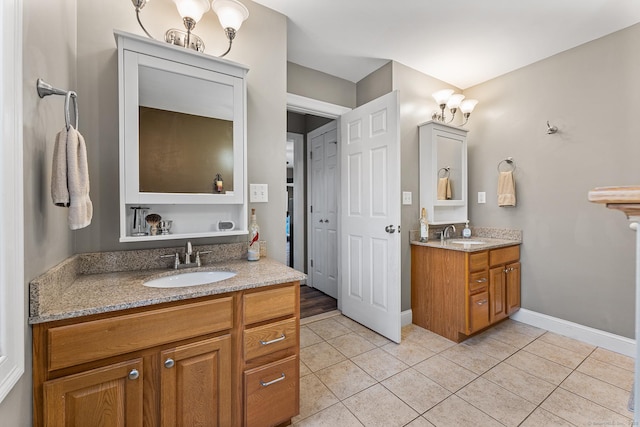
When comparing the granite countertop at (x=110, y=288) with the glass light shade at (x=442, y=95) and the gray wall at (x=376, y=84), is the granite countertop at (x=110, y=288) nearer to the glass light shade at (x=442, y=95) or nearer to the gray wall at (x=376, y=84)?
the gray wall at (x=376, y=84)

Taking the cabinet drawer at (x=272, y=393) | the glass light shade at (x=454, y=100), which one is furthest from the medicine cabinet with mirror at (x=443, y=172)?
the cabinet drawer at (x=272, y=393)

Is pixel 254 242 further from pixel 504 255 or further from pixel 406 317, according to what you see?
pixel 504 255

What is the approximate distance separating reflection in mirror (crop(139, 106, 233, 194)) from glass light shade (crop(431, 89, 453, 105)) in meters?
2.19

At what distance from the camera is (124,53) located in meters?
1.34

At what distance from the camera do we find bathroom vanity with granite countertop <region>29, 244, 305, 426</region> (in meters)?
0.93

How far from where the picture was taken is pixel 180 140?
1526 mm

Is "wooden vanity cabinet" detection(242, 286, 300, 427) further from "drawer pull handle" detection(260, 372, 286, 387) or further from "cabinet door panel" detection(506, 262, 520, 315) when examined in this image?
"cabinet door panel" detection(506, 262, 520, 315)

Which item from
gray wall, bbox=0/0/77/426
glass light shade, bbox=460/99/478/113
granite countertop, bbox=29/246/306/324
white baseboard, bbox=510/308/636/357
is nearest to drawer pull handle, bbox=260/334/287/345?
granite countertop, bbox=29/246/306/324

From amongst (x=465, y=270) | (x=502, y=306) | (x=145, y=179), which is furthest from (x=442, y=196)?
(x=145, y=179)

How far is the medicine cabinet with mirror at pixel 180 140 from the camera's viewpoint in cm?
136

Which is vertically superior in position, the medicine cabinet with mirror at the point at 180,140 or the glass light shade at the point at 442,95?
the glass light shade at the point at 442,95

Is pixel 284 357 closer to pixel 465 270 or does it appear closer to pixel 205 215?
pixel 205 215

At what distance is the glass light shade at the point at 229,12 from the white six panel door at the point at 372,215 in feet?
4.13

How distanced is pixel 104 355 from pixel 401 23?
2630mm
